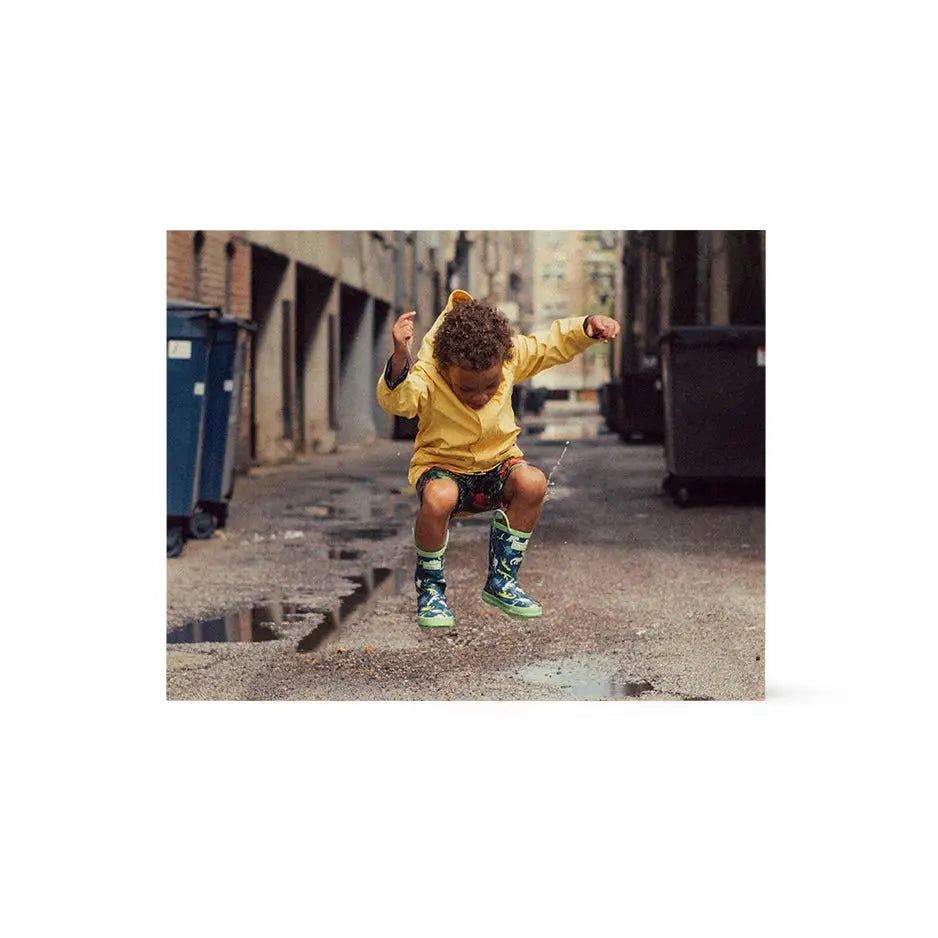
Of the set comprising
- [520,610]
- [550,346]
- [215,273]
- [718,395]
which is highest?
[215,273]

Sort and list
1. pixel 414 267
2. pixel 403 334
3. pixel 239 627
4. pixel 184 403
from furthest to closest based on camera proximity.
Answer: pixel 414 267 < pixel 184 403 < pixel 239 627 < pixel 403 334

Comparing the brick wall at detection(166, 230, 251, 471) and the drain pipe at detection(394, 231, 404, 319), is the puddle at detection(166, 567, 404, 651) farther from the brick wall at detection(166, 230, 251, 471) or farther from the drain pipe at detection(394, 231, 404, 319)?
the drain pipe at detection(394, 231, 404, 319)

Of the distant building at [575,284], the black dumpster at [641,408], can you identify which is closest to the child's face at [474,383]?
the black dumpster at [641,408]

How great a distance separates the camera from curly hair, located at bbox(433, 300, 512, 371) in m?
2.75

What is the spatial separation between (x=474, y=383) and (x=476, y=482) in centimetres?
28

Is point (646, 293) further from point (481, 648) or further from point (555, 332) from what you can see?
point (555, 332)

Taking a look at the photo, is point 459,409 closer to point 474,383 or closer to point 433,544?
point 474,383

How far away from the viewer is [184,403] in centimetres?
841

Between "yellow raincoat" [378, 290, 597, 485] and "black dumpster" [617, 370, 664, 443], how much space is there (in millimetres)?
17174

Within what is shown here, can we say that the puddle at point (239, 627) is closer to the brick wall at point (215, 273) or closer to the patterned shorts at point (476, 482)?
the patterned shorts at point (476, 482)

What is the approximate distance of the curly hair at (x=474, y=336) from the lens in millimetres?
2754

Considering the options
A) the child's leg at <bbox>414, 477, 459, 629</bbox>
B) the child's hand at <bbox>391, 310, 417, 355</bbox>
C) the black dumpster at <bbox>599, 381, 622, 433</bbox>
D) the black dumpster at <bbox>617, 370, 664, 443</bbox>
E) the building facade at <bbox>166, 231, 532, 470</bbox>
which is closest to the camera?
the child's hand at <bbox>391, 310, 417, 355</bbox>

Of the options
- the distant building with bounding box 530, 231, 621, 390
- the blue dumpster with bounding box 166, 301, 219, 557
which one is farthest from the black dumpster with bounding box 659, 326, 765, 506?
the distant building with bounding box 530, 231, 621, 390

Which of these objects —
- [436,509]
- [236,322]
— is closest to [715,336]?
[236,322]
